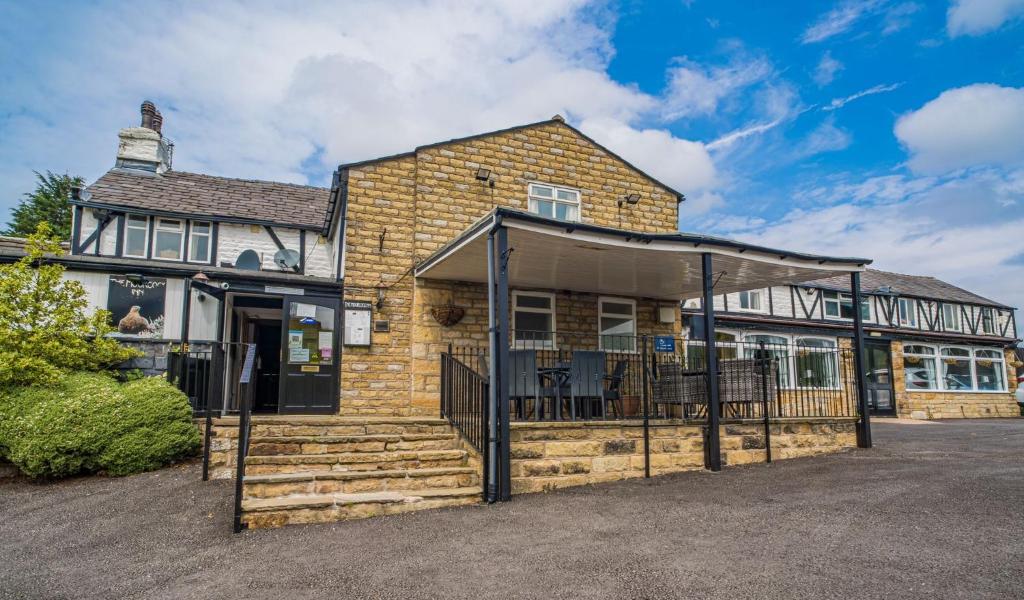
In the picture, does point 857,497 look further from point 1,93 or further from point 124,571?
point 1,93

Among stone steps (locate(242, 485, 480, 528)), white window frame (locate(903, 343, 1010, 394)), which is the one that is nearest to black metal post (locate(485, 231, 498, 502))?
stone steps (locate(242, 485, 480, 528))

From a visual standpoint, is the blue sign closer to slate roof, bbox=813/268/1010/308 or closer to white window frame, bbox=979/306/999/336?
slate roof, bbox=813/268/1010/308

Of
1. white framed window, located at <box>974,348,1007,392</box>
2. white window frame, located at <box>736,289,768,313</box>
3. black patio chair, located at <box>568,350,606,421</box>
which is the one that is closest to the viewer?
black patio chair, located at <box>568,350,606,421</box>

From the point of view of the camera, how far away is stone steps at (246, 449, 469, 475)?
17.6ft

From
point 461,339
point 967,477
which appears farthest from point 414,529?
point 967,477

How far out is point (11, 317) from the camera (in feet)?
23.1

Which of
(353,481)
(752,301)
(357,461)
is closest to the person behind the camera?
(353,481)

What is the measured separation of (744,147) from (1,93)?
13.2 metres

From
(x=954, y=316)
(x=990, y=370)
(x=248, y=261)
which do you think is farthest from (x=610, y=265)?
(x=954, y=316)

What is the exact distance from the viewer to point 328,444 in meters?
5.86

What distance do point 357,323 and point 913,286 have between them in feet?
77.3

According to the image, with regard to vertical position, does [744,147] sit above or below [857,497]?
above

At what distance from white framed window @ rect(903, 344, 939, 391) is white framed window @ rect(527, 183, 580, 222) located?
48.3ft

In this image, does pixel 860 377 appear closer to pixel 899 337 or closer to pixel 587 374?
pixel 587 374
